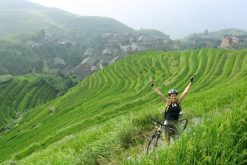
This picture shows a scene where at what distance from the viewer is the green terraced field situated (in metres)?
171

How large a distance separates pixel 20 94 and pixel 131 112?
560 ft

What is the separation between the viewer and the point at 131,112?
2084 cm

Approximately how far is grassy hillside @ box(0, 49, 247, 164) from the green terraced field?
51.2 meters

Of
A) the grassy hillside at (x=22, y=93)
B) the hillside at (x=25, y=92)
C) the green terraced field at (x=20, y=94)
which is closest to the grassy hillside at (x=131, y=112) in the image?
the green terraced field at (x=20, y=94)

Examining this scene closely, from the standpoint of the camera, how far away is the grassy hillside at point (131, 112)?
8327 mm

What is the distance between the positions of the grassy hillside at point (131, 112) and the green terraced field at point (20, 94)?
51208mm

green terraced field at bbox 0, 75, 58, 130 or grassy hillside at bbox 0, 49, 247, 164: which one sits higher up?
grassy hillside at bbox 0, 49, 247, 164

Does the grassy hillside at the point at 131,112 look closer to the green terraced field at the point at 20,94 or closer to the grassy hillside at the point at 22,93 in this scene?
the green terraced field at the point at 20,94

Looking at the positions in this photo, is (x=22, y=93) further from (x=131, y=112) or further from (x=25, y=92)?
(x=131, y=112)

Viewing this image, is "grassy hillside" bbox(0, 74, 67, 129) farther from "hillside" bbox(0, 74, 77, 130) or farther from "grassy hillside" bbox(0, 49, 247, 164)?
"grassy hillside" bbox(0, 49, 247, 164)

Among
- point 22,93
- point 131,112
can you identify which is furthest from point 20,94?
point 131,112

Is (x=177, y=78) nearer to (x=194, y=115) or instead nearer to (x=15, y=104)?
(x=194, y=115)

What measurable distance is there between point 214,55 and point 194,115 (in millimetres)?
93479

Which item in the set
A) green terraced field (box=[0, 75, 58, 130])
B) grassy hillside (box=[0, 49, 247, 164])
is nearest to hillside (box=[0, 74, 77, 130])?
green terraced field (box=[0, 75, 58, 130])
